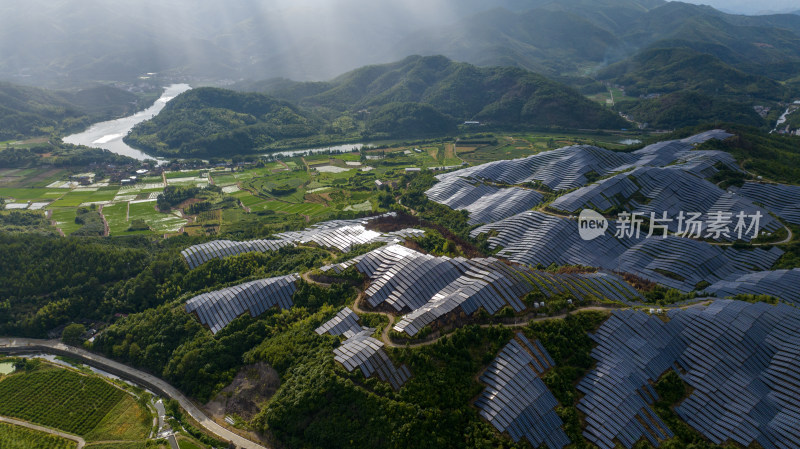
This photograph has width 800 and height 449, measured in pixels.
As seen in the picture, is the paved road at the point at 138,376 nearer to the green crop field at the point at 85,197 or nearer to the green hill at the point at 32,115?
the green crop field at the point at 85,197

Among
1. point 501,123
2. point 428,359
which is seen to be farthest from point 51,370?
point 501,123

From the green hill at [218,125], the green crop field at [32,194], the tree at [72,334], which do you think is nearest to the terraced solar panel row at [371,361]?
the tree at [72,334]

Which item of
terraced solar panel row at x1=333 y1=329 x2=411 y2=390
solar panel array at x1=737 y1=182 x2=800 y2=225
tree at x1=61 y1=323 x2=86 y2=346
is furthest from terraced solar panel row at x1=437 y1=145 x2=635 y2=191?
tree at x1=61 y1=323 x2=86 y2=346

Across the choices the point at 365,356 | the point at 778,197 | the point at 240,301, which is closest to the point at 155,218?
the point at 240,301

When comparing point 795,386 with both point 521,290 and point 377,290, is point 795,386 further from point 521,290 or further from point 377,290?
point 377,290

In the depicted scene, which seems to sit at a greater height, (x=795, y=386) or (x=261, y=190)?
(x=795, y=386)

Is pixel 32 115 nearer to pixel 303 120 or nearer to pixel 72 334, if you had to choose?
pixel 303 120
